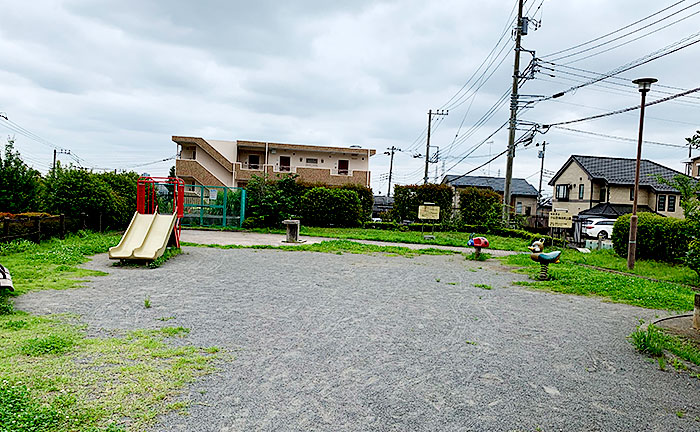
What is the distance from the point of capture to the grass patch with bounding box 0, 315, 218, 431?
8.07ft

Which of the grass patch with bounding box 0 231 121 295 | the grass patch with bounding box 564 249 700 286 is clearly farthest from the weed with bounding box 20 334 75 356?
the grass patch with bounding box 564 249 700 286

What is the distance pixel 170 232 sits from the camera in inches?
386

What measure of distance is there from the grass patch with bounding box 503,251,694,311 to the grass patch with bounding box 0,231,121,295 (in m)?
7.28

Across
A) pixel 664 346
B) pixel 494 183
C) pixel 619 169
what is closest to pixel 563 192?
pixel 619 169

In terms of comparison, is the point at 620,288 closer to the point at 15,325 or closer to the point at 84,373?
the point at 84,373

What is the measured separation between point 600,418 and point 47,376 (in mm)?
3501

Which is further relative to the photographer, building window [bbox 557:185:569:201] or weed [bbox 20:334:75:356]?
building window [bbox 557:185:569:201]

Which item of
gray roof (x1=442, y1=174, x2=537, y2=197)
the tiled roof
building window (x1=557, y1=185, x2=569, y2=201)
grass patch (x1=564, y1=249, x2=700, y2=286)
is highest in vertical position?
gray roof (x1=442, y1=174, x2=537, y2=197)

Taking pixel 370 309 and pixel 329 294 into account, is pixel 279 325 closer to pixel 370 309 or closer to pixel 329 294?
pixel 370 309

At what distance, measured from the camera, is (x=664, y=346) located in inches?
169

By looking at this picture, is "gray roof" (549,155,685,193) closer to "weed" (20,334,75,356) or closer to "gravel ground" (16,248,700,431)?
"gravel ground" (16,248,700,431)

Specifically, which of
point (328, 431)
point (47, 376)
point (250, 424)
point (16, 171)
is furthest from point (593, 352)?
point (16, 171)

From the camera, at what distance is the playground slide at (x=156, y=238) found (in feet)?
28.1

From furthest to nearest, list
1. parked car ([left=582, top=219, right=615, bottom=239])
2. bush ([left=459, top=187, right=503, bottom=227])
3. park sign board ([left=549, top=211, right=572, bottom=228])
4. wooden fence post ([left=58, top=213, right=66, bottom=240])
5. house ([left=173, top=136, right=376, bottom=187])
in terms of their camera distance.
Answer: house ([left=173, top=136, right=376, bottom=187]) < bush ([left=459, top=187, right=503, bottom=227]) < parked car ([left=582, top=219, right=615, bottom=239]) < park sign board ([left=549, top=211, right=572, bottom=228]) < wooden fence post ([left=58, top=213, right=66, bottom=240])
